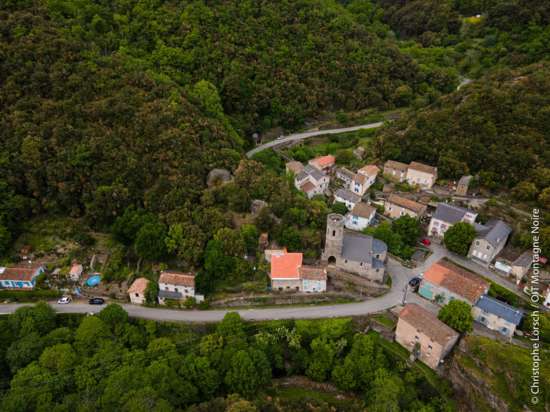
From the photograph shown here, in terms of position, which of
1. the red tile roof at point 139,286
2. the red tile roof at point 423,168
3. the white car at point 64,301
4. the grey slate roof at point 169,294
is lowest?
the white car at point 64,301

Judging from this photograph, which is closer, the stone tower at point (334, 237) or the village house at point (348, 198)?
the stone tower at point (334, 237)

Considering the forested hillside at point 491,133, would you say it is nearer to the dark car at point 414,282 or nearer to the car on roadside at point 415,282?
the car on roadside at point 415,282

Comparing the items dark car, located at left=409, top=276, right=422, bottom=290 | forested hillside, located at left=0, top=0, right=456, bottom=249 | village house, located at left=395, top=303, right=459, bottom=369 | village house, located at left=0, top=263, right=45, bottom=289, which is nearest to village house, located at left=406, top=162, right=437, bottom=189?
dark car, located at left=409, top=276, right=422, bottom=290

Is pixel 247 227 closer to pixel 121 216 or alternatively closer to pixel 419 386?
pixel 121 216

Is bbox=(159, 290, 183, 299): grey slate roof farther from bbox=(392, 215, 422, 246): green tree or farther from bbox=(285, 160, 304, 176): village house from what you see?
bbox=(285, 160, 304, 176): village house

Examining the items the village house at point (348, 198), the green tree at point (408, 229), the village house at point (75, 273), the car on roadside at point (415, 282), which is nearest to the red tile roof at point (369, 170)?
the village house at point (348, 198)

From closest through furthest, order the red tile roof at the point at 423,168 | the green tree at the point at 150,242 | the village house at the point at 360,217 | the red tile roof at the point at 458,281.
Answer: the red tile roof at the point at 458,281, the green tree at the point at 150,242, the village house at the point at 360,217, the red tile roof at the point at 423,168

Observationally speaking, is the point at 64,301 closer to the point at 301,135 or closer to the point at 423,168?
the point at 423,168
